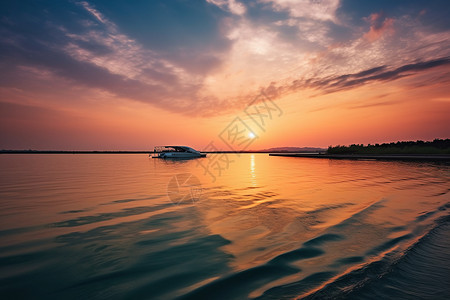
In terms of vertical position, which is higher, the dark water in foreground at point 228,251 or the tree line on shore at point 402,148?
the tree line on shore at point 402,148

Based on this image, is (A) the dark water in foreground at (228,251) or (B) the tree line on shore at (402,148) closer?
(A) the dark water in foreground at (228,251)

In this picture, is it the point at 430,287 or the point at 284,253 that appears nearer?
the point at 430,287

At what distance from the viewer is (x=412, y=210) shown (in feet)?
23.5

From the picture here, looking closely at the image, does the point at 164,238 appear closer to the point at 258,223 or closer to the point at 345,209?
the point at 258,223

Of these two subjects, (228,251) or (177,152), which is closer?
(228,251)

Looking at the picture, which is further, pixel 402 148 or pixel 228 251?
pixel 402 148

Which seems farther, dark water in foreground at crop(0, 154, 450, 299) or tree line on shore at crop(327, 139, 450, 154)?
tree line on shore at crop(327, 139, 450, 154)

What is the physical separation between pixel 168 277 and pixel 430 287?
376 centimetres

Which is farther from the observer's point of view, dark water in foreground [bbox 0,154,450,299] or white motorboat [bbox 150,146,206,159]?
white motorboat [bbox 150,146,206,159]

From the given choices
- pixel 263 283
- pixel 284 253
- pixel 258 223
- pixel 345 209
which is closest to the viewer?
pixel 263 283

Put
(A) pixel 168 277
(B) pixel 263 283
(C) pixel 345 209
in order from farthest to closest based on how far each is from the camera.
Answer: (C) pixel 345 209, (A) pixel 168 277, (B) pixel 263 283

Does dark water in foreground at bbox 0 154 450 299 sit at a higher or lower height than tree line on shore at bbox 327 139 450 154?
lower

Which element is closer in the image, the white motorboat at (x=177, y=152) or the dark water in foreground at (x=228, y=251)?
the dark water in foreground at (x=228, y=251)

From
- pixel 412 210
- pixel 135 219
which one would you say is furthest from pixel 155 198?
pixel 412 210
